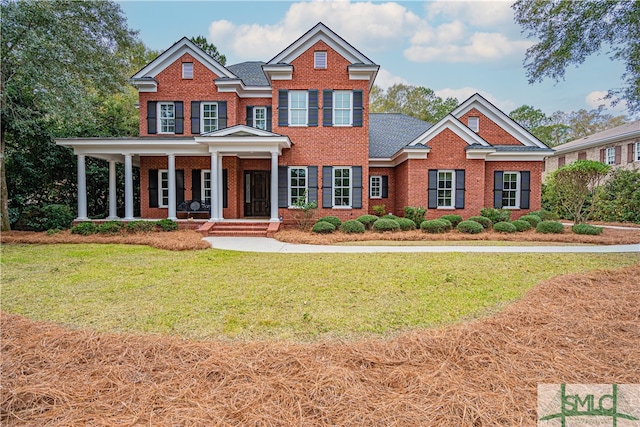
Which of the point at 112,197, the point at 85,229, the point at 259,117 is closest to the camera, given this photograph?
the point at 85,229

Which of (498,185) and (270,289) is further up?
(498,185)

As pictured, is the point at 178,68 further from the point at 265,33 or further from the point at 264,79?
the point at 265,33

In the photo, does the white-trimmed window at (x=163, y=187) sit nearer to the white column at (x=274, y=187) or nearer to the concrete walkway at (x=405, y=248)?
the white column at (x=274, y=187)

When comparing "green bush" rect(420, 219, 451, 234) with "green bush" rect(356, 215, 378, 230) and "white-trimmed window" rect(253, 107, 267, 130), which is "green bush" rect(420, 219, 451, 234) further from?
"white-trimmed window" rect(253, 107, 267, 130)

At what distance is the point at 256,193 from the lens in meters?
A: 17.0

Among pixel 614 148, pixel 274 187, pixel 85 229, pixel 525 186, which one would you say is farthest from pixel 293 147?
pixel 614 148

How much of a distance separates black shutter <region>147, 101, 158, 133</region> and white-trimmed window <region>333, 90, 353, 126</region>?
887cm

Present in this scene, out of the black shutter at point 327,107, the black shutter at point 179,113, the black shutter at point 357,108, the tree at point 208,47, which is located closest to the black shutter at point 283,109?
the black shutter at point 327,107

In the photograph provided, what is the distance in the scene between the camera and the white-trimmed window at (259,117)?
1677 centimetres

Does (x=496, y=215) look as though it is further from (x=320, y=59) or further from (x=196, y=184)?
(x=196, y=184)

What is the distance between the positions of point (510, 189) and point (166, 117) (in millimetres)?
17466

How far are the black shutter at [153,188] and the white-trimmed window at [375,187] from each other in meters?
11.0

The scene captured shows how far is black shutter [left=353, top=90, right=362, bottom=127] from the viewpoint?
14.9 meters

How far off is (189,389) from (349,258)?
5834 millimetres
